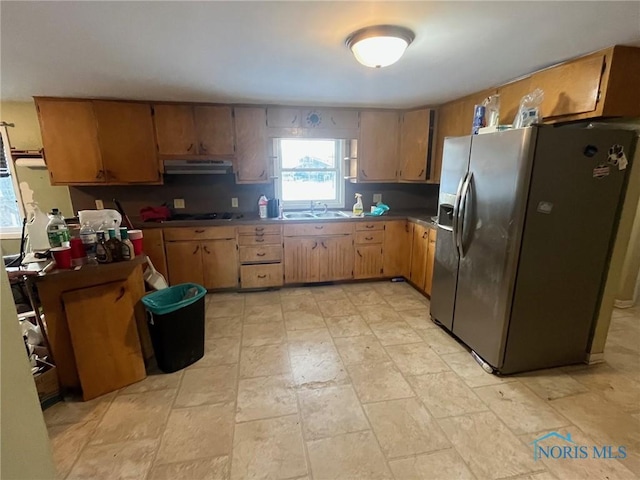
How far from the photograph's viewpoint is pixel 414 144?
3760mm

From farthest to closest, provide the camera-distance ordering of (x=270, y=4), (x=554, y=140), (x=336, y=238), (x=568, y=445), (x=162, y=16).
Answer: (x=336, y=238), (x=554, y=140), (x=568, y=445), (x=162, y=16), (x=270, y=4)

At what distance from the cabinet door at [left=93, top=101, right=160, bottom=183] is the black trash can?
66.0 inches

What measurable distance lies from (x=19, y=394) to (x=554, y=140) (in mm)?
2629

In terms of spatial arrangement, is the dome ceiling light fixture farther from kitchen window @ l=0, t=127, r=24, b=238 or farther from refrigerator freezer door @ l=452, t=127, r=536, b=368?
kitchen window @ l=0, t=127, r=24, b=238

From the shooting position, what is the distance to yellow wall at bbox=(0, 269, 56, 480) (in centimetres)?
76

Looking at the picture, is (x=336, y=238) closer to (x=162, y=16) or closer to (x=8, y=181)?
(x=162, y=16)

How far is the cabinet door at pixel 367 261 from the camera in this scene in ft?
12.5

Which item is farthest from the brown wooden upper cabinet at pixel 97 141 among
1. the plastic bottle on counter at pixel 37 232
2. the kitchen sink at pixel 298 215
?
the kitchen sink at pixel 298 215

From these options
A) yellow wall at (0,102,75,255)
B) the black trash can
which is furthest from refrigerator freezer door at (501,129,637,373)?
A: yellow wall at (0,102,75,255)

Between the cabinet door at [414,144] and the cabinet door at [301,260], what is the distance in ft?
4.78

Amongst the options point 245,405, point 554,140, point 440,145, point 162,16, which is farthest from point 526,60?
point 245,405

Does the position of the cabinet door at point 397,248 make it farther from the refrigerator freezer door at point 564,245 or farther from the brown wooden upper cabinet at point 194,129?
the brown wooden upper cabinet at point 194,129

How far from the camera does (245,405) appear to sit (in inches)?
75.9

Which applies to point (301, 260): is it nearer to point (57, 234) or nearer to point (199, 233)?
point (199, 233)
